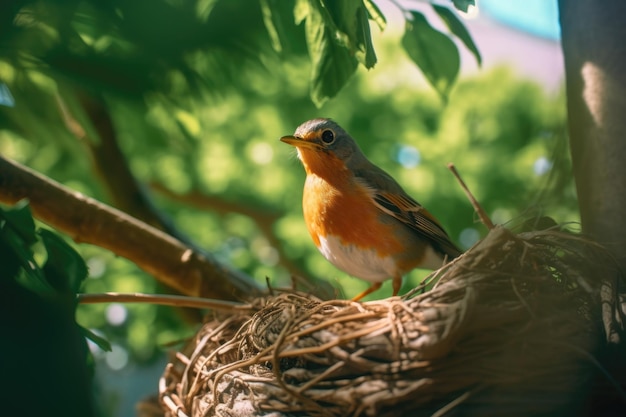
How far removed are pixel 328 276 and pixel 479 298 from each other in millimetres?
2996

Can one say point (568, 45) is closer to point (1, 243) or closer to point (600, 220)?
point (600, 220)

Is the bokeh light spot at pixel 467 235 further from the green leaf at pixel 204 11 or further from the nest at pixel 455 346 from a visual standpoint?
the green leaf at pixel 204 11

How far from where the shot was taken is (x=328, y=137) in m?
2.62

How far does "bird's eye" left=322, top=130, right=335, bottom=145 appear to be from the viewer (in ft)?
8.54

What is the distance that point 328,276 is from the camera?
4.40m

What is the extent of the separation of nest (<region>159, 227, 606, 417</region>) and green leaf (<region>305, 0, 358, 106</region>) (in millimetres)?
687

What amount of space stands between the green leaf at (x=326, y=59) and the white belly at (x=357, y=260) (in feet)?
2.13

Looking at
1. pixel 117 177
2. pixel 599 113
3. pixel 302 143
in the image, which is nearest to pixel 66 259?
pixel 302 143

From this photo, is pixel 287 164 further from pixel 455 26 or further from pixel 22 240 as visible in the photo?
pixel 22 240

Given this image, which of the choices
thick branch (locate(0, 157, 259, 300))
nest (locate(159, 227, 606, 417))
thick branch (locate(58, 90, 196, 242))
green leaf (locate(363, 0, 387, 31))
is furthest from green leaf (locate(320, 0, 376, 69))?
thick branch (locate(58, 90, 196, 242))

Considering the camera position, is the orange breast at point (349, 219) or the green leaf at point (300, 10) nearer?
the green leaf at point (300, 10)

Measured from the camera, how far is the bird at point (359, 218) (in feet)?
7.73

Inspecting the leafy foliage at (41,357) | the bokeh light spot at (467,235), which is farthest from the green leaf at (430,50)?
the bokeh light spot at (467,235)

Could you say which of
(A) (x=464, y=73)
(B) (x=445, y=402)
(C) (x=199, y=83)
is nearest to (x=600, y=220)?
(B) (x=445, y=402)
